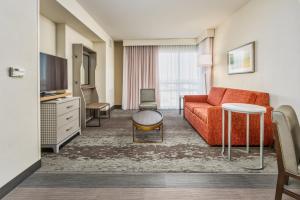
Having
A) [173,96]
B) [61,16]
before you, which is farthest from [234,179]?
[173,96]

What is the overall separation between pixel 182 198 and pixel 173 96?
6208 millimetres

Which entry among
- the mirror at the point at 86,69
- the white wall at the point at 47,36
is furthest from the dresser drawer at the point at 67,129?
the mirror at the point at 86,69

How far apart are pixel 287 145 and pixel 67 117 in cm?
309

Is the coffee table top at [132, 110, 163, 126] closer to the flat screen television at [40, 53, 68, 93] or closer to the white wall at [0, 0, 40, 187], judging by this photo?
the flat screen television at [40, 53, 68, 93]

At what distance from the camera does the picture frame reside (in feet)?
13.3

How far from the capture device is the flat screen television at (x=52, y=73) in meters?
3.42

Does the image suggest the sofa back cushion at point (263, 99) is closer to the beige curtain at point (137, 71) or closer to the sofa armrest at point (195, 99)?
the sofa armrest at point (195, 99)

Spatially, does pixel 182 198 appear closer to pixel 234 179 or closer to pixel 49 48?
pixel 234 179

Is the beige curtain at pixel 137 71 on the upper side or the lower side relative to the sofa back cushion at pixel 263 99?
upper

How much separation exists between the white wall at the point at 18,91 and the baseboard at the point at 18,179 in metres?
0.04

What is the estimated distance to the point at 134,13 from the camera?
4.89 meters

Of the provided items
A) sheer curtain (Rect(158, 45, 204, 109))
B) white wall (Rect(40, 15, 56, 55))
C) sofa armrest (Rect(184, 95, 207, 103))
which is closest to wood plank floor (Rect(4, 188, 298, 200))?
white wall (Rect(40, 15, 56, 55))

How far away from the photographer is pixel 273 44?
3.38 metres

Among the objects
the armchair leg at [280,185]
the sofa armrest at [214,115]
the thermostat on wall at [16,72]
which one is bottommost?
the armchair leg at [280,185]
